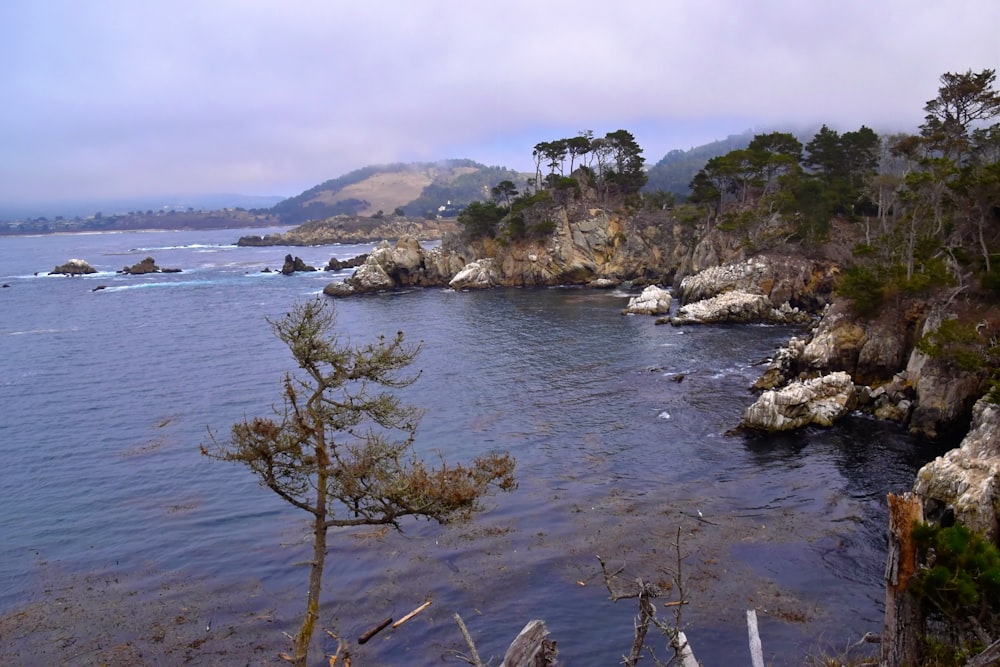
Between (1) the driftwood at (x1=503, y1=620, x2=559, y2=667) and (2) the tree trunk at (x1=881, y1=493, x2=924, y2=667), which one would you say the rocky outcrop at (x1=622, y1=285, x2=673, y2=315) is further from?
(1) the driftwood at (x1=503, y1=620, x2=559, y2=667)

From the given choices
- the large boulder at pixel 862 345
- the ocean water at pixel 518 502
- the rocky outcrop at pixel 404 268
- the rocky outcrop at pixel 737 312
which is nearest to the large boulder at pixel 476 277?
the rocky outcrop at pixel 404 268

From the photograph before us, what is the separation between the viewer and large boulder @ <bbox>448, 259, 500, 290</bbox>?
94.1 meters

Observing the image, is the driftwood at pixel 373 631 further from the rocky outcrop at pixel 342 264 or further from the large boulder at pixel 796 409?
the rocky outcrop at pixel 342 264

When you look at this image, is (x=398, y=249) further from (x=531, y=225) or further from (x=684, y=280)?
(x=684, y=280)

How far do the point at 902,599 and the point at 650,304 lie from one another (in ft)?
189

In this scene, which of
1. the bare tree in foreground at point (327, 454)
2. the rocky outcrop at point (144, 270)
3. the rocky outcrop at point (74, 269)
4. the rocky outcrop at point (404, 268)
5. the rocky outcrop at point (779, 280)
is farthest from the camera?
the rocky outcrop at point (144, 270)

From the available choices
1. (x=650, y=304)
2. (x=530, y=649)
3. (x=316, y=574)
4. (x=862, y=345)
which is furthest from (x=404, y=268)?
(x=530, y=649)

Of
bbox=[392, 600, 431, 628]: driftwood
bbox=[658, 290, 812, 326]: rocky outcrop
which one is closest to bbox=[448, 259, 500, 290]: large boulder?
bbox=[658, 290, 812, 326]: rocky outcrop

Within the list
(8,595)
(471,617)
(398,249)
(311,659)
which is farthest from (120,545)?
(398,249)

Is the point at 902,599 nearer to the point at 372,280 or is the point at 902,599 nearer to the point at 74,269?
the point at 372,280

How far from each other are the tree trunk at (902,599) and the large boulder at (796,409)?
22668mm

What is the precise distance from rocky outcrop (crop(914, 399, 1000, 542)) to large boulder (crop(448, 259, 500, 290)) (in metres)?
72.7

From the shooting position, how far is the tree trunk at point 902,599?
11.1 m

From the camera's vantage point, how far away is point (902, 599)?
37.3 ft
